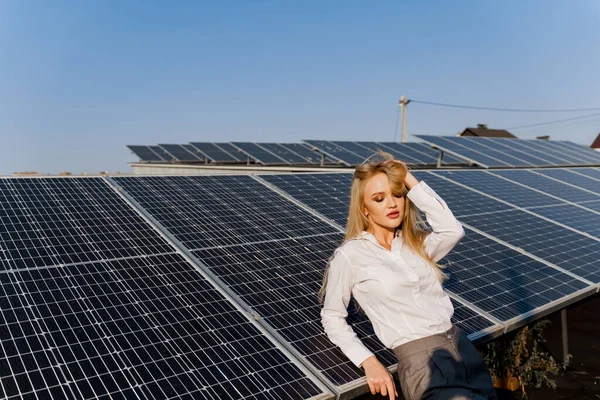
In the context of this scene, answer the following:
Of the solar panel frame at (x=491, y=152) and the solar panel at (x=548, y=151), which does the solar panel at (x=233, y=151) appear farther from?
the solar panel at (x=548, y=151)

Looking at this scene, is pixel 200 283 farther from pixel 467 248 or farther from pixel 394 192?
pixel 467 248

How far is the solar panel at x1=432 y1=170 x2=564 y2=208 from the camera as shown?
10603 millimetres

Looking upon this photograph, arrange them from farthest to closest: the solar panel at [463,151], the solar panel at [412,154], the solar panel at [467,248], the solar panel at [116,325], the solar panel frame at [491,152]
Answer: the solar panel at [412,154]
the solar panel frame at [491,152]
the solar panel at [463,151]
the solar panel at [467,248]
the solar panel at [116,325]

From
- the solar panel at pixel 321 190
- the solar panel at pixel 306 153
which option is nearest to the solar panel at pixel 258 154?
the solar panel at pixel 306 153

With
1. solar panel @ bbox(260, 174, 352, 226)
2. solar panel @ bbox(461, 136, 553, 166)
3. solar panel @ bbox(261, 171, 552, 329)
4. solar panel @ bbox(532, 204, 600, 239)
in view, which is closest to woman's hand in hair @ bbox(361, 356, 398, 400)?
solar panel @ bbox(261, 171, 552, 329)

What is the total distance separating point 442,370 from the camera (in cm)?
338

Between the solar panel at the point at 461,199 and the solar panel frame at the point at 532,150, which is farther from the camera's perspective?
the solar panel frame at the point at 532,150

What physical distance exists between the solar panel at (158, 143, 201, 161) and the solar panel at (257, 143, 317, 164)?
4545 mm

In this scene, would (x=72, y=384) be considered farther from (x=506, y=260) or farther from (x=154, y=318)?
(x=506, y=260)

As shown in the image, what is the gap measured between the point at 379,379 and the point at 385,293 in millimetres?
610

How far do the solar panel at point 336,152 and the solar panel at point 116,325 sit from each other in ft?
49.7

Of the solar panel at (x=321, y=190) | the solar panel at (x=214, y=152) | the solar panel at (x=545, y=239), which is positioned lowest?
the solar panel at (x=214, y=152)

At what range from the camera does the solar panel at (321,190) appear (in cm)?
732

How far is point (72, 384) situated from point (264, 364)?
1.31 meters
